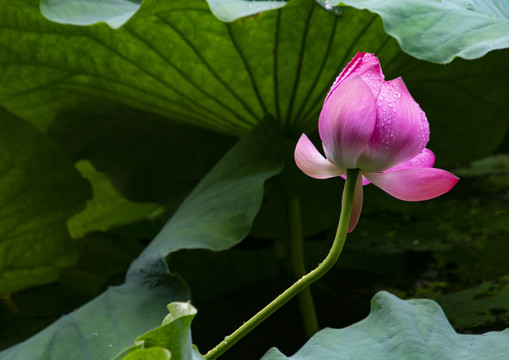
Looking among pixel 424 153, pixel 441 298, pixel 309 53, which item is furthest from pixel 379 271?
pixel 424 153

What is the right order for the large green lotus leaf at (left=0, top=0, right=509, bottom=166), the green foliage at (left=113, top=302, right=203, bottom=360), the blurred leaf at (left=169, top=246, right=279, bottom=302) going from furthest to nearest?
the blurred leaf at (left=169, top=246, right=279, bottom=302)
the large green lotus leaf at (left=0, top=0, right=509, bottom=166)
the green foliage at (left=113, top=302, right=203, bottom=360)

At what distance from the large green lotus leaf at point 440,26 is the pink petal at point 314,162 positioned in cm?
31

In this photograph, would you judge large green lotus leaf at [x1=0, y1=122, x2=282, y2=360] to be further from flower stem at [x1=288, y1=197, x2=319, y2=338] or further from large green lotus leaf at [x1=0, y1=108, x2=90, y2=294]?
large green lotus leaf at [x1=0, y1=108, x2=90, y2=294]

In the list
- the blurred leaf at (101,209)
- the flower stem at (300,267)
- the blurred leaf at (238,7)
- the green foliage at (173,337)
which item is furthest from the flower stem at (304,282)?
the blurred leaf at (101,209)

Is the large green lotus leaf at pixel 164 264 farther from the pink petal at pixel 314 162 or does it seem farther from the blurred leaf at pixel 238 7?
the pink petal at pixel 314 162

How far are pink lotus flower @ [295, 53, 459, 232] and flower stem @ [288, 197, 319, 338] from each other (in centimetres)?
69

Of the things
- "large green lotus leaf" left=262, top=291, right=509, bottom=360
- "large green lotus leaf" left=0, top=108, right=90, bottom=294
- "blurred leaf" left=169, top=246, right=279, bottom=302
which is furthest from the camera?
"blurred leaf" left=169, top=246, right=279, bottom=302

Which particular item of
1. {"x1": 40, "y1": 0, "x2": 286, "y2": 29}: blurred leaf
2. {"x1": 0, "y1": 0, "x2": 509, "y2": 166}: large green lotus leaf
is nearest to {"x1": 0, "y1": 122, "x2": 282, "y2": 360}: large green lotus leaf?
{"x1": 0, "y1": 0, "x2": 509, "y2": 166}: large green lotus leaf

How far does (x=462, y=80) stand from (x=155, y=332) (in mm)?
991

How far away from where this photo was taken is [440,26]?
2.96 feet

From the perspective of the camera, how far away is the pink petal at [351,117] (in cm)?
57

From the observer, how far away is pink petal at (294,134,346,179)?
0.62 metres

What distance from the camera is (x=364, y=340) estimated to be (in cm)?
75

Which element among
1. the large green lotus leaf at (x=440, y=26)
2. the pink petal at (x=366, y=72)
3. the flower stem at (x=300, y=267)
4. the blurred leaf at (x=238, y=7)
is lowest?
the flower stem at (x=300, y=267)
